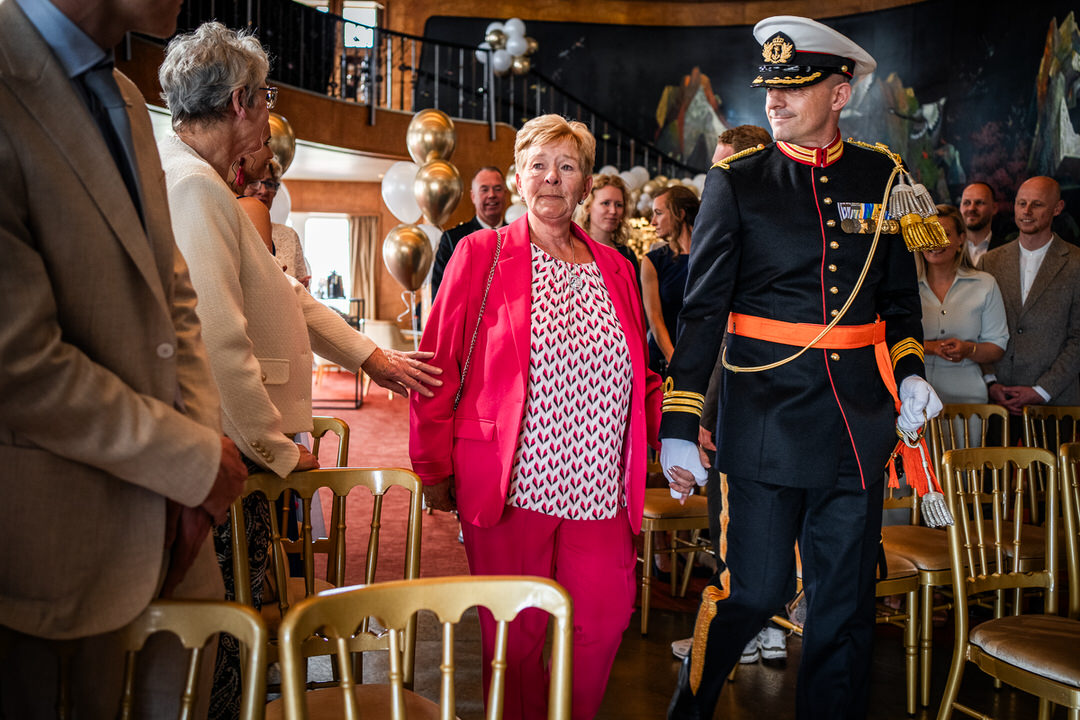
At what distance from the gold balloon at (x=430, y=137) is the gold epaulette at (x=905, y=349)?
15.8 ft

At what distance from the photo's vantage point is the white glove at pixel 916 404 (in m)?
2.16

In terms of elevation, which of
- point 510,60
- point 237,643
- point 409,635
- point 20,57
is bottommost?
point 237,643

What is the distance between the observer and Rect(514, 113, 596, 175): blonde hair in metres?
2.30

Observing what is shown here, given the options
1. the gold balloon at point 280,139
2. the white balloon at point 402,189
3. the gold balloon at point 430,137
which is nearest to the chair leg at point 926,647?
the gold balloon at point 280,139

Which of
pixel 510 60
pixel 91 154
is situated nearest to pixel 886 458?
pixel 91 154

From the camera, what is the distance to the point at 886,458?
2.20 metres

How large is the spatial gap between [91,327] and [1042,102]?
10.0 m

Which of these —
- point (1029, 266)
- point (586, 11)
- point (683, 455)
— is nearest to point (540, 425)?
point (683, 455)

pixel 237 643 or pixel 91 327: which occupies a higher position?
pixel 91 327

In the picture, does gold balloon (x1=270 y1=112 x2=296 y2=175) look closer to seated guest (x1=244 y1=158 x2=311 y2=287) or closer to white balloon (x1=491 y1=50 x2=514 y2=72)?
seated guest (x1=244 y1=158 x2=311 y2=287)

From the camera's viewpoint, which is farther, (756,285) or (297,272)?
(297,272)

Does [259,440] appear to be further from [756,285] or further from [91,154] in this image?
[756,285]

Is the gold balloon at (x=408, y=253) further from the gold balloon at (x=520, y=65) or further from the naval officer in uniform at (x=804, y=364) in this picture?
the gold balloon at (x=520, y=65)

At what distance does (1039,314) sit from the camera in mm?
4316
